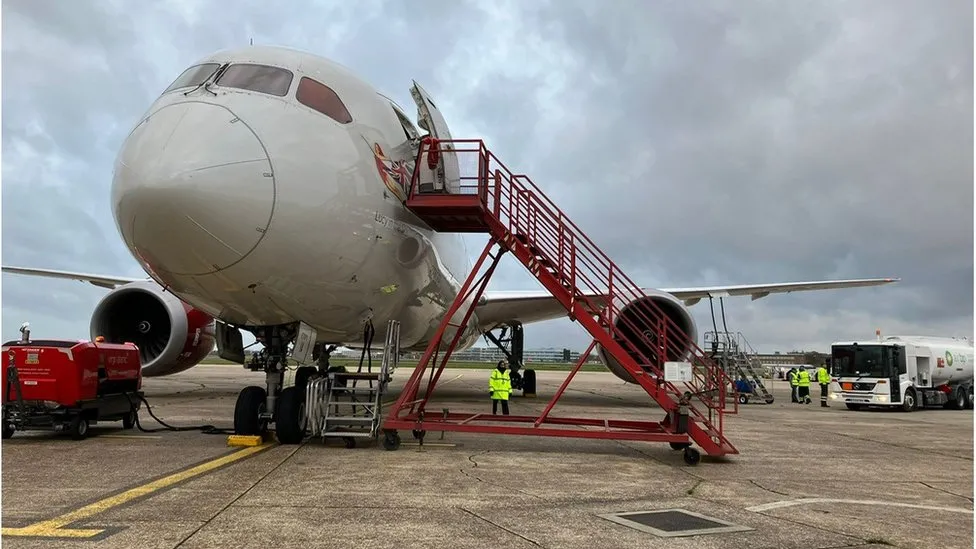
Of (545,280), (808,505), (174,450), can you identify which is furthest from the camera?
(545,280)

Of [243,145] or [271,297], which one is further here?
[271,297]

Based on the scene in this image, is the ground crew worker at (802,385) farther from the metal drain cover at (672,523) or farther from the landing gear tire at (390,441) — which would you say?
the metal drain cover at (672,523)

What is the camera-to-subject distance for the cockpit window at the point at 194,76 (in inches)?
287

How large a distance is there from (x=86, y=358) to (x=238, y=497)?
17.2 feet

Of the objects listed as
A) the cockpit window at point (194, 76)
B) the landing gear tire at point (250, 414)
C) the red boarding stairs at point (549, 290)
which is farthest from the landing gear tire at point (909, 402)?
the cockpit window at point (194, 76)

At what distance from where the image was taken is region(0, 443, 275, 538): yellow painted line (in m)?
4.18

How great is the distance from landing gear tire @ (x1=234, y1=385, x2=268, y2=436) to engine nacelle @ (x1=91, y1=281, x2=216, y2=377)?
483cm

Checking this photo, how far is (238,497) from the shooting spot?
5.28 metres

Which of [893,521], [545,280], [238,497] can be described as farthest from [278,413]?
[893,521]

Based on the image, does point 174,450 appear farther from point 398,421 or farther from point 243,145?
point 243,145

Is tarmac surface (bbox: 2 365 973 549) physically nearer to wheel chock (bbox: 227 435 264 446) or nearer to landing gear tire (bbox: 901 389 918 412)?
wheel chock (bbox: 227 435 264 446)

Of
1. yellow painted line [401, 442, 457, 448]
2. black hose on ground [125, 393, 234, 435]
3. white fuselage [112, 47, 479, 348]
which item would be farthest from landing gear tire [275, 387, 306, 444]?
black hose on ground [125, 393, 234, 435]

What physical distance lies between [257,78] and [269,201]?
5.35 ft

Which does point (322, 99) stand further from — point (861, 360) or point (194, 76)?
point (861, 360)
